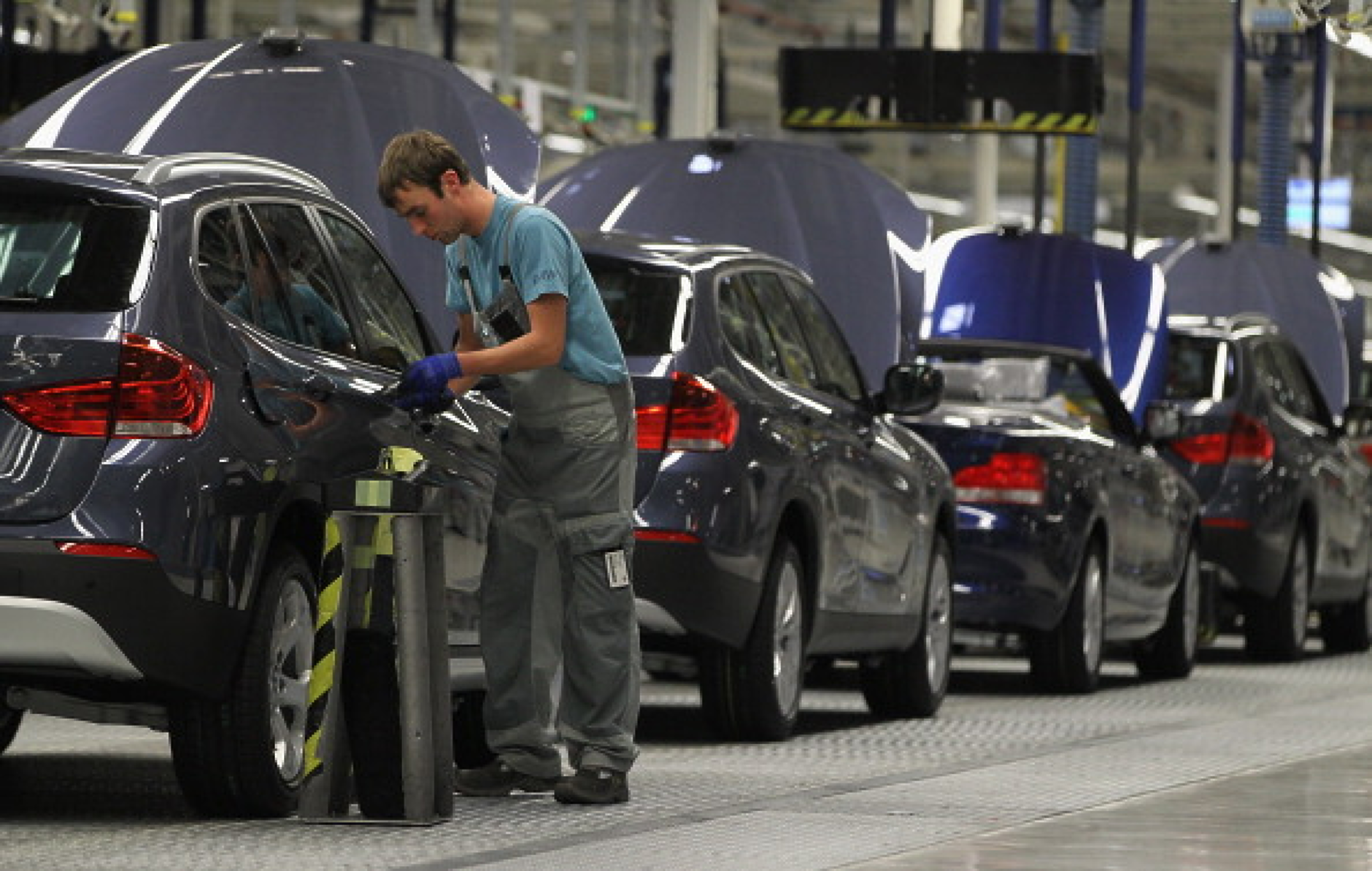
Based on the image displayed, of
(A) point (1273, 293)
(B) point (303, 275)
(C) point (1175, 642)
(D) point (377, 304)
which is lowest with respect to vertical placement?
(C) point (1175, 642)

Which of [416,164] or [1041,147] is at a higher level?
[416,164]

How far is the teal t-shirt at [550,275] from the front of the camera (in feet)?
29.7

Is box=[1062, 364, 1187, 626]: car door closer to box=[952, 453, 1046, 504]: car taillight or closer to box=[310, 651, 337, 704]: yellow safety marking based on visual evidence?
box=[952, 453, 1046, 504]: car taillight

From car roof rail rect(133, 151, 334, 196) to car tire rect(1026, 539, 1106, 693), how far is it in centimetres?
666

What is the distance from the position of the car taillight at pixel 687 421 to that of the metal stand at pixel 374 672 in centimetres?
282

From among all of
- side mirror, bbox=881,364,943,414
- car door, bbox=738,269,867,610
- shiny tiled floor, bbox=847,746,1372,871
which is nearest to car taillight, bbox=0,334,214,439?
shiny tiled floor, bbox=847,746,1372,871

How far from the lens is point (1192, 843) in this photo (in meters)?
8.41

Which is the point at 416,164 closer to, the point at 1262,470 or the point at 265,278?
the point at 265,278

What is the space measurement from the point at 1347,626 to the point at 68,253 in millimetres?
14028

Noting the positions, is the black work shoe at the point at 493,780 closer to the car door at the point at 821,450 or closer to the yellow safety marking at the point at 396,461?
the yellow safety marking at the point at 396,461

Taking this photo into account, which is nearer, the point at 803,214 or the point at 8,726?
the point at 8,726

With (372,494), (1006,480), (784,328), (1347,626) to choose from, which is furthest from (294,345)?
(1347,626)

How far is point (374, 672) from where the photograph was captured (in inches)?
338

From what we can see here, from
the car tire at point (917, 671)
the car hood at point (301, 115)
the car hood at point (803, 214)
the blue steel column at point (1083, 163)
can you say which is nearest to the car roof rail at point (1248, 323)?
the car hood at point (803, 214)
